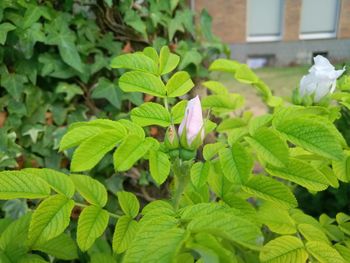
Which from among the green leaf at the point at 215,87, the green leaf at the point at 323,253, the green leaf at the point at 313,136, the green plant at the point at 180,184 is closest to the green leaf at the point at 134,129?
the green plant at the point at 180,184

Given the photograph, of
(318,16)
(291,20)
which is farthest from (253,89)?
(318,16)

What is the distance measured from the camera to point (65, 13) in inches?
48.9

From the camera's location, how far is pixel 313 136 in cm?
53

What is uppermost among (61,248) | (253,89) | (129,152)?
(129,152)

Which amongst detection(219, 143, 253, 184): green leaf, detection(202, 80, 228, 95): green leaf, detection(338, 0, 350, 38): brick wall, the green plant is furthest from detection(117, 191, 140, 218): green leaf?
detection(338, 0, 350, 38): brick wall

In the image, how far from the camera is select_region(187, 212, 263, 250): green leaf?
1.35 ft

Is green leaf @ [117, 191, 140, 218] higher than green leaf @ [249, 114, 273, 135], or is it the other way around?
green leaf @ [249, 114, 273, 135]

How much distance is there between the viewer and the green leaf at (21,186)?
0.55 m

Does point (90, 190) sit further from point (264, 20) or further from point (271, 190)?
point (264, 20)

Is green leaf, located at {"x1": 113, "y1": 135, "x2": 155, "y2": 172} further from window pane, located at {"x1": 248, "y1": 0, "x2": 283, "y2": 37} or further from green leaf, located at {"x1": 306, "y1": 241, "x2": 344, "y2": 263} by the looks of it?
window pane, located at {"x1": 248, "y1": 0, "x2": 283, "y2": 37}

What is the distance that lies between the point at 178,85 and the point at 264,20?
9.52 meters

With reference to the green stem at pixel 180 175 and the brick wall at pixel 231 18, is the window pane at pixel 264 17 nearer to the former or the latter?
the brick wall at pixel 231 18

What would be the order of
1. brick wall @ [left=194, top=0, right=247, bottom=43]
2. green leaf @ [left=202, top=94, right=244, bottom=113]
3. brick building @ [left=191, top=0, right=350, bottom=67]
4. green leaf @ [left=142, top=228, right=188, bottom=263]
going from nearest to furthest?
green leaf @ [left=142, top=228, right=188, bottom=263] < green leaf @ [left=202, top=94, right=244, bottom=113] < brick building @ [left=191, top=0, right=350, bottom=67] < brick wall @ [left=194, top=0, right=247, bottom=43]

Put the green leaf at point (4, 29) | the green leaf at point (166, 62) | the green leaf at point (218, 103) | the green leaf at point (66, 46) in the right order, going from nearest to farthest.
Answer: the green leaf at point (166, 62), the green leaf at point (218, 103), the green leaf at point (4, 29), the green leaf at point (66, 46)
